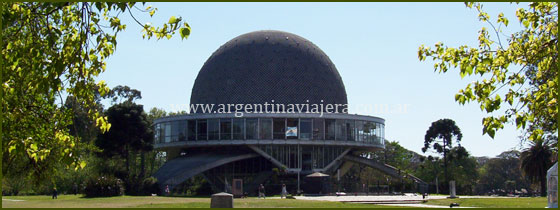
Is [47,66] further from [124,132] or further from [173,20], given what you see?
[124,132]

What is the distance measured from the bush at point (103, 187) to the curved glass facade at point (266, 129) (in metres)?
15.0

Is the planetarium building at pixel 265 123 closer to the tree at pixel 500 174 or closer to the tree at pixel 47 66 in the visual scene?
the tree at pixel 47 66

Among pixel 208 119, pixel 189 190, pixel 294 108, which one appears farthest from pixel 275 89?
pixel 189 190

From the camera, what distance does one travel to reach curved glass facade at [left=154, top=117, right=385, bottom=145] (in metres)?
51.5

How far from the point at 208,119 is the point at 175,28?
43.1 meters

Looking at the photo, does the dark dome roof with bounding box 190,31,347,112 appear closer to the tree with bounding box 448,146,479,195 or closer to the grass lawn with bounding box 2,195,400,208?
the tree with bounding box 448,146,479,195

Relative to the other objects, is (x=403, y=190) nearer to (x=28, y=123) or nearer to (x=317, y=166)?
(x=317, y=166)

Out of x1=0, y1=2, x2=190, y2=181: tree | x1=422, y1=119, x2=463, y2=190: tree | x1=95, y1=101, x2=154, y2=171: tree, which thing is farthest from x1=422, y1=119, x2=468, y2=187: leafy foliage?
x1=0, y1=2, x2=190, y2=181: tree

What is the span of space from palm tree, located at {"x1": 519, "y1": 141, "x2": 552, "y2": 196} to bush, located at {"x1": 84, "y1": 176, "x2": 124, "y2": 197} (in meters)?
26.8

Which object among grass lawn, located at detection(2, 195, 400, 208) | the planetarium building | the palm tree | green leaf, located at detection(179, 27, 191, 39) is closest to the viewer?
green leaf, located at detection(179, 27, 191, 39)

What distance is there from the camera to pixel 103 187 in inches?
1435

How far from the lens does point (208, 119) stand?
52.8 meters

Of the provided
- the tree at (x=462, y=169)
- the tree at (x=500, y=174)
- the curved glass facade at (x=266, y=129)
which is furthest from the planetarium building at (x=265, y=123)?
the tree at (x=500, y=174)

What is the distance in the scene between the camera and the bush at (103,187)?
3575 cm
